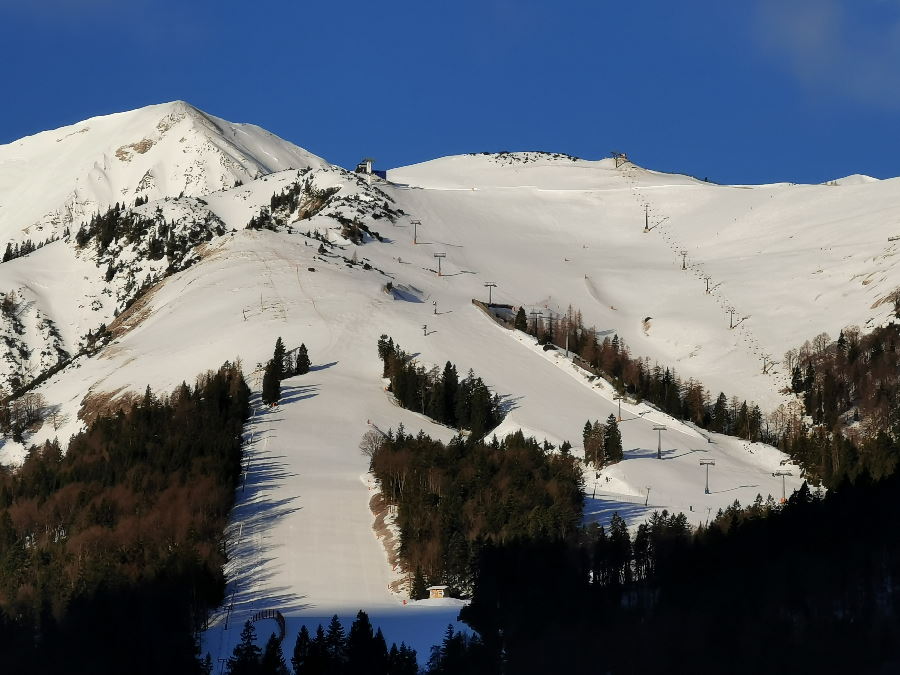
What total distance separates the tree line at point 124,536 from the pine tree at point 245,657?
5.82ft

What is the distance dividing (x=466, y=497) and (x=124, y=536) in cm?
1982

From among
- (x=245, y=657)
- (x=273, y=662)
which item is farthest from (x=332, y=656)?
(x=245, y=657)

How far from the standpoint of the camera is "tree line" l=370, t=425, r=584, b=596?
76.6m

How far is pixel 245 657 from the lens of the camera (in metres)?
61.2

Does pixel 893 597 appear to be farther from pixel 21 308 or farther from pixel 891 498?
pixel 21 308

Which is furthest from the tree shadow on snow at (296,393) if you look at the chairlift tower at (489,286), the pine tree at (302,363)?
the chairlift tower at (489,286)

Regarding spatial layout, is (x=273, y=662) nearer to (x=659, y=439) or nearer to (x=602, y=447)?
(x=602, y=447)

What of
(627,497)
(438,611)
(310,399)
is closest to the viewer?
(438,611)

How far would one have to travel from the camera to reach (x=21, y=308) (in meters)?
197

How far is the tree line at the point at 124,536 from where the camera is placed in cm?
6481

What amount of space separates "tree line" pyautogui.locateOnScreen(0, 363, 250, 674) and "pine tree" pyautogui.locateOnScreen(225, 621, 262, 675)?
69.9 inches

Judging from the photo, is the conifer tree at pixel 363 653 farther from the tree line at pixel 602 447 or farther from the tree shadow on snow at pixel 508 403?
the tree shadow on snow at pixel 508 403

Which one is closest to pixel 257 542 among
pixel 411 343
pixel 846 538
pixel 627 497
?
pixel 627 497

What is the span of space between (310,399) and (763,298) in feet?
226
